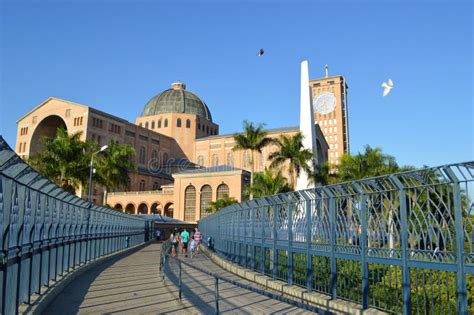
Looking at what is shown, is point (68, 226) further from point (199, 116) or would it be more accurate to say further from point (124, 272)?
point (199, 116)

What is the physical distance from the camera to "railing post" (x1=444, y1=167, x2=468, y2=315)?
5934 millimetres

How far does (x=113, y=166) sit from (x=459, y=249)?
4097cm

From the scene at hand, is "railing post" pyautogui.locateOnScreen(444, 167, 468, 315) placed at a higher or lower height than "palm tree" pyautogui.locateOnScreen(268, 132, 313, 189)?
lower

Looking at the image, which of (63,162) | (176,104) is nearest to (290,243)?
(63,162)

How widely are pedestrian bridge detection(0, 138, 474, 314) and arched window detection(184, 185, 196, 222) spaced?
189ft

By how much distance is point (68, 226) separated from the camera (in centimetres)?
1344

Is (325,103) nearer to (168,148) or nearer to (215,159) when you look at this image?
(215,159)

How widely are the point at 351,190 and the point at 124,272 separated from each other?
1051 cm

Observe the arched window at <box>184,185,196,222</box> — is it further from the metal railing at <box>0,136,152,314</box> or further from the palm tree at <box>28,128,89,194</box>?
the metal railing at <box>0,136,152,314</box>

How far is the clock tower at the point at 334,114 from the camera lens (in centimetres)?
12850

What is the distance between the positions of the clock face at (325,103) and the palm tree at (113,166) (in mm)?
92558

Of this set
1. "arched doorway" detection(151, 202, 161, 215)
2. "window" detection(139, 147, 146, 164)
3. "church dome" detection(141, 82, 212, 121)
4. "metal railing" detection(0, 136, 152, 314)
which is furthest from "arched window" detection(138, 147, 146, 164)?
"metal railing" detection(0, 136, 152, 314)

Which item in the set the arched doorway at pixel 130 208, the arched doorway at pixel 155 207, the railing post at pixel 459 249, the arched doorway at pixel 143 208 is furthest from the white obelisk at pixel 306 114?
the arched doorway at pixel 130 208

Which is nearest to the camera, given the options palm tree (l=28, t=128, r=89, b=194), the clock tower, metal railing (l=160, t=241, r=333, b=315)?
metal railing (l=160, t=241, r=333, b=315)
